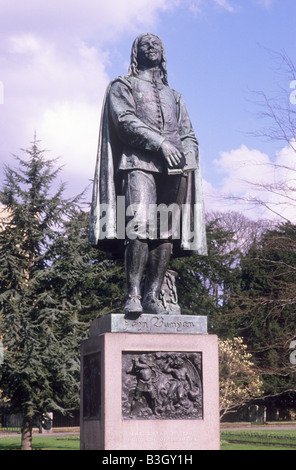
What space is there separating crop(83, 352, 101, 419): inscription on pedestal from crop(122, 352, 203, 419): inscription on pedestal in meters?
0.38

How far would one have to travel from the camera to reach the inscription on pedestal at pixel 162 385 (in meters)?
7.14

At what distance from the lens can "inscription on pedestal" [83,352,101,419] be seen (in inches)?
290

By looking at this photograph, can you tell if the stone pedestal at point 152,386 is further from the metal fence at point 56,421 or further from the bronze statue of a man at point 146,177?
the metal fence at point 56,421

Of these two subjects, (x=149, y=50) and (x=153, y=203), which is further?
(x=149, y=50)

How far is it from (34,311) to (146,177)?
1964 cm

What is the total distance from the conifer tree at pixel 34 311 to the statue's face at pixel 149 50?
17810 millimetres

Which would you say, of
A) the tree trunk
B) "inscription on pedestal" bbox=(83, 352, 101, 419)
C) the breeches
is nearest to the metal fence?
the tree trunk

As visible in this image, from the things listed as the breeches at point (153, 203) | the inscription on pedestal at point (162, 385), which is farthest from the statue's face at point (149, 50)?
the inscription on pedestal at point (162, 385)

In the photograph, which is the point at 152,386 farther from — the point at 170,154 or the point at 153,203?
the point at 170,154

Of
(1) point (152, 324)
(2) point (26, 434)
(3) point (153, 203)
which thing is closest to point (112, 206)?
(3) point (153, 203)

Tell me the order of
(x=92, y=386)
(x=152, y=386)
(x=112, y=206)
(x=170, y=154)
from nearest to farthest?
(x=152, y=386) < (x=92, y=386) < (x=170, y=154) < (x=112, y=206)

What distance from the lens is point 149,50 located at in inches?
334

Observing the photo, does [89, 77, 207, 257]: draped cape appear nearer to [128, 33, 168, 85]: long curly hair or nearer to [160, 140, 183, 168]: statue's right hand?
[128, 33, 168, 85]: long curly hair

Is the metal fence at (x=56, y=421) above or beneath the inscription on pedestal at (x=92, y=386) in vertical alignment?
beneath
